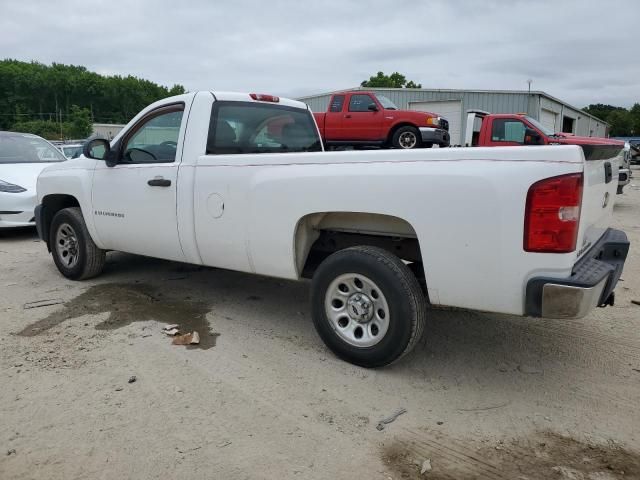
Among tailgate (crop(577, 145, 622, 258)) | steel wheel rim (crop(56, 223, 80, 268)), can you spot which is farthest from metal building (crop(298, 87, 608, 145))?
tailgate (crop(577, 145, 622, 258))

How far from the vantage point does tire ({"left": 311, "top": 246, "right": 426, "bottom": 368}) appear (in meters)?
3.23

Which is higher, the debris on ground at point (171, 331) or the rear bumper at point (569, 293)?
the rear bumper at point (569, 293)

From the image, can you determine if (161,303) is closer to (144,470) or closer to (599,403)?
(144,470)

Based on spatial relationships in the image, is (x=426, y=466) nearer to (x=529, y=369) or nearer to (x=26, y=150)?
(x=529, y=369)

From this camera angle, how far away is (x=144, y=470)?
8.23 ft

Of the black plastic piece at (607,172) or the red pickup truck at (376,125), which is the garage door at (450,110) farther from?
the black plastic piece at (607,172)

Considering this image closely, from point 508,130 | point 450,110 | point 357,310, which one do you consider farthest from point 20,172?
point 450,110

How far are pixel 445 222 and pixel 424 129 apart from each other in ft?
31.1

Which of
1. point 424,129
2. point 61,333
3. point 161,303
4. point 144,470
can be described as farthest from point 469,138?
point 144,470

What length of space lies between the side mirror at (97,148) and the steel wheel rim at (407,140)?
8371 mm

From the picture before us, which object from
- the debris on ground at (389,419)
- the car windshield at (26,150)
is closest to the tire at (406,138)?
the car windshield at (26,150)

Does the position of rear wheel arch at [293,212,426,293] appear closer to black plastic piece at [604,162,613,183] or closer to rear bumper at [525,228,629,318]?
rear bumper at [525,228,629,318]

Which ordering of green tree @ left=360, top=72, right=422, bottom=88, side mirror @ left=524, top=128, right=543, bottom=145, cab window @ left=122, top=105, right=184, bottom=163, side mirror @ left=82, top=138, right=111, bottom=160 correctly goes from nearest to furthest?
1. cab window @ left=122, top=105, right=184, bottom=163
2. side mirror @ left=82, top=138, right=111, bottom=160
3. side mirror @ left=524, top=128, right=543, bottom=145
4. green tree @ left=360, top=72, right=422, bottom=88

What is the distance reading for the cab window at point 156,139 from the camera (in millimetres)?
4578
